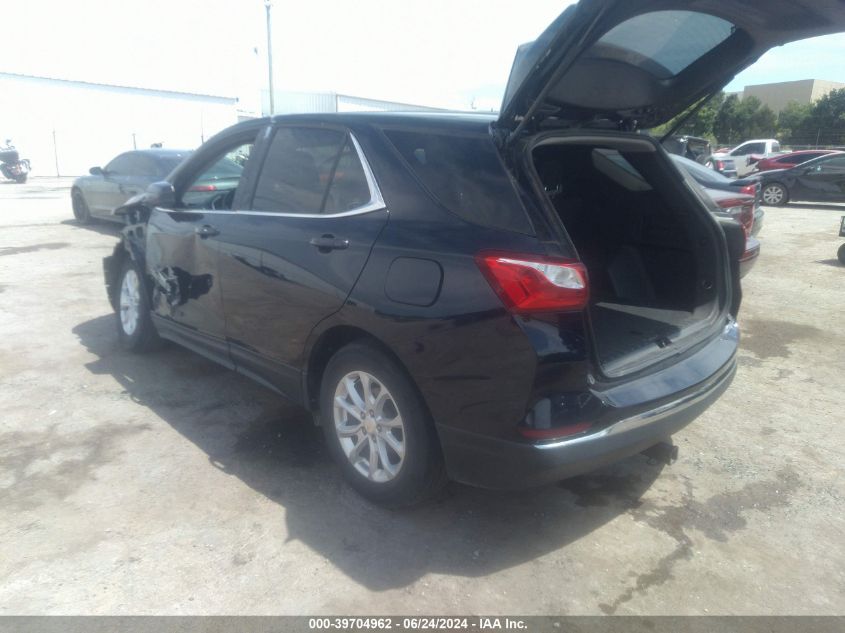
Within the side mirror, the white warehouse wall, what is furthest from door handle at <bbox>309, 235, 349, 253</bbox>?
the white warehouse wall

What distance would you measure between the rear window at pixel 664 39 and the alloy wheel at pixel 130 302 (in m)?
3.79

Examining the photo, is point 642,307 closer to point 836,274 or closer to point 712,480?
point 712,480

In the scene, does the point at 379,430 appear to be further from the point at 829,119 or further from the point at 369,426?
the point at 829,119

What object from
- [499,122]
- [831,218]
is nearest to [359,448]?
[499,122]

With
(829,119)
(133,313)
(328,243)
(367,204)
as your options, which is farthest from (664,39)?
(829,119)

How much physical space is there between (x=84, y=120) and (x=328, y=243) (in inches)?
1318

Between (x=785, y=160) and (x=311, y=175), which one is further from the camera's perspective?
(x=785, y=160)

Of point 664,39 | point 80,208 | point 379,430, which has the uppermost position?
point 664,39

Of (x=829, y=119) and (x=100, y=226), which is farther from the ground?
(x=829, y=119)

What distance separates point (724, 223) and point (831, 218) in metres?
13.5

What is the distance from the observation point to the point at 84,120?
31.6m

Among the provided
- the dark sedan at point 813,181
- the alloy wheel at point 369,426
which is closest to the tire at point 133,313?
the alloy wheel at point 369,426

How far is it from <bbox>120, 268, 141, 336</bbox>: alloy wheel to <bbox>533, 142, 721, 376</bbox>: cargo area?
3208 mm

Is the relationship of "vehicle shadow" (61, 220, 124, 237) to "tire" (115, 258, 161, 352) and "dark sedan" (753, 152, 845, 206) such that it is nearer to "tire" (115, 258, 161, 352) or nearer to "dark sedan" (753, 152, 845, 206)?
"tire" (115, 258, 161, 352)
